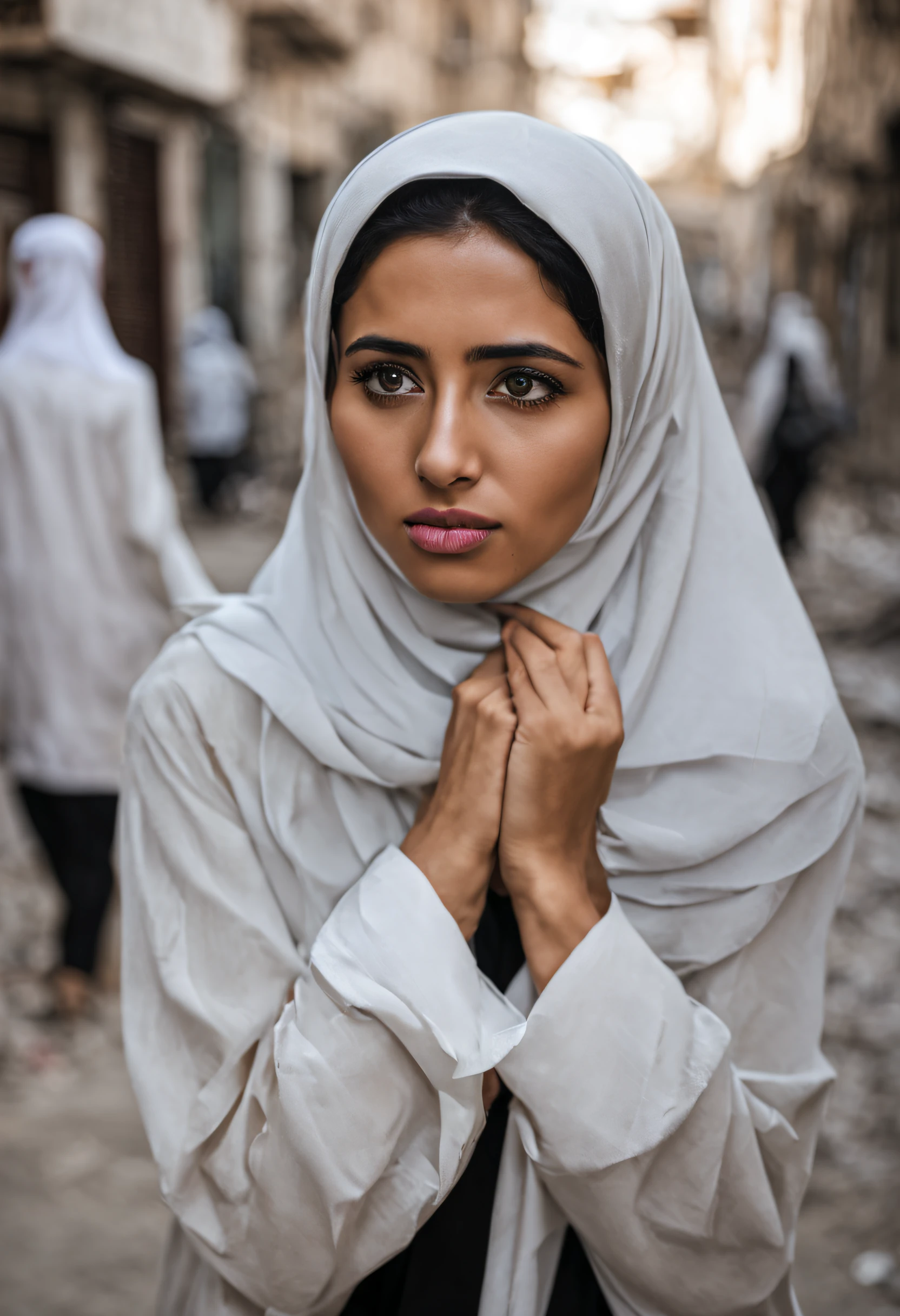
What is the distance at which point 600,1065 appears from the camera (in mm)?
929

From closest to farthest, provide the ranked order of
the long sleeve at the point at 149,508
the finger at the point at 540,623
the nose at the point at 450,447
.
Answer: the nose at the point at 450,447, the finger at the point at 540,623, the long sleeve at the point at 149,508

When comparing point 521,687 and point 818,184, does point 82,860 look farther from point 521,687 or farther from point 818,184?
point 818,184

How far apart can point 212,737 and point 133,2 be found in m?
8.82

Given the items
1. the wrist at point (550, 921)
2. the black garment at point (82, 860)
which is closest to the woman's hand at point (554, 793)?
the wrist at point (550, 921)

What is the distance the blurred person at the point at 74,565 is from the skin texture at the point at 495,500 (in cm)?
201

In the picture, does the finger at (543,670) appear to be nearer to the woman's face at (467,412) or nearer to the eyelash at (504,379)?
the woman's face at (467,412)

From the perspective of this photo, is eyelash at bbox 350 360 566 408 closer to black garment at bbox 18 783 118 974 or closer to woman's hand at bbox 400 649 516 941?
woman's hand at bbox 400 649 516 941

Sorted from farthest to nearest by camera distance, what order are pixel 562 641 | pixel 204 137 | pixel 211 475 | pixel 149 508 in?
pixel 204 137, pixel 211 475, pixel 149 508, pixel 562 641

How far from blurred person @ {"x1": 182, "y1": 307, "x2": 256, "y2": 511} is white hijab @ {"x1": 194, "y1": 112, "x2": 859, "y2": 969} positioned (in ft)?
29.8

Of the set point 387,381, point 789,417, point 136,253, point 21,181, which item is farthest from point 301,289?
point 387,381

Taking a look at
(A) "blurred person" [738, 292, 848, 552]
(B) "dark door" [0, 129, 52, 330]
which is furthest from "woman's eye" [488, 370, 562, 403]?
(B) "dark door" [0, 129, 52, 330]

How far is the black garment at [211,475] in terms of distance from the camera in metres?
10.0

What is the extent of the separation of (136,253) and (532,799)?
9992mm

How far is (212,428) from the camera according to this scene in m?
9.80
